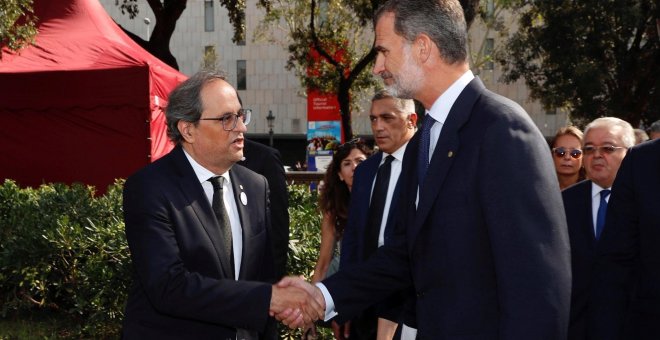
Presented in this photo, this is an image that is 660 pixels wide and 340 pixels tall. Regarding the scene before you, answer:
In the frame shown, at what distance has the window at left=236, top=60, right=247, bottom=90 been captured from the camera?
2404 inches

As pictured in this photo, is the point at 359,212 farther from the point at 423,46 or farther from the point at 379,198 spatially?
the point at 423,46

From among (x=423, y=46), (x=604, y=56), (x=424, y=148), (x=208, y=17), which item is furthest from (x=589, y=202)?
(x=208, y=17)

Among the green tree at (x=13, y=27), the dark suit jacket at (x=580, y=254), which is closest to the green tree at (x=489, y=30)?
the green tree at (x=13, y=27)

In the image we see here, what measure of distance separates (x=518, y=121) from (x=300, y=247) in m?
3.90

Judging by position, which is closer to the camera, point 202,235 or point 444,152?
point 444,152

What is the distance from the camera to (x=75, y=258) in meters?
6.83

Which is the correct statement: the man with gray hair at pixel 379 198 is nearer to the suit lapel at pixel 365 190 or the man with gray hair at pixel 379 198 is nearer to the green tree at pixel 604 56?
the suit lapel at pixel 365 190

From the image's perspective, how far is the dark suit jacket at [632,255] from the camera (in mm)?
3439

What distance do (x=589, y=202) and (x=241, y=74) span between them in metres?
57.9

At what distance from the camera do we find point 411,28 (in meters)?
2.83

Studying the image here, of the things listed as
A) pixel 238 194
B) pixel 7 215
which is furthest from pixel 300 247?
pixel 7 215

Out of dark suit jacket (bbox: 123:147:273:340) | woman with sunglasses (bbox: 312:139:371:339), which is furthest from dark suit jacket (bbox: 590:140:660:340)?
woman with sunglasses (bbox: 312:139:371:339)

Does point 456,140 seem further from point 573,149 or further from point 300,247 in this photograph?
point 300,247

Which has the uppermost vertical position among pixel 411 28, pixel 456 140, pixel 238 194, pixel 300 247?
pixel 411 28
